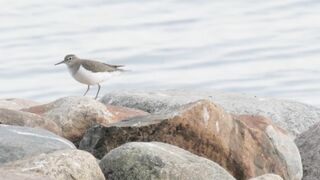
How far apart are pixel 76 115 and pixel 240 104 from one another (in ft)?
10.4

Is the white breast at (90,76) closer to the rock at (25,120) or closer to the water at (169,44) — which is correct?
the water at (169,44)

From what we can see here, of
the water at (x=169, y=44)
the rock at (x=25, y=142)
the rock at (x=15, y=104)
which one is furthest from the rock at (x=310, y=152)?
the water at (x=169, y=44)

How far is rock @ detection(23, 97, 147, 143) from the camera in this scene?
33.6 feet

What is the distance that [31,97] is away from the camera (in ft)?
58.8

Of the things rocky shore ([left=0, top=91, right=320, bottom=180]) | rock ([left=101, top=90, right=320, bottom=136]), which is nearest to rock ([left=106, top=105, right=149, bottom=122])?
rocky shore ([left=0, top=91, right=320, bottom=180])

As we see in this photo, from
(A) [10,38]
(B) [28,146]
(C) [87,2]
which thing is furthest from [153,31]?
(B) [28,146]

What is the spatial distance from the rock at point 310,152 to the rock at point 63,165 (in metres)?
2.92

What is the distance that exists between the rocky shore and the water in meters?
6.39

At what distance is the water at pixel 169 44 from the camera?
60.7 feet

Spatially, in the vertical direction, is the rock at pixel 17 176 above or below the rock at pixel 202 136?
above

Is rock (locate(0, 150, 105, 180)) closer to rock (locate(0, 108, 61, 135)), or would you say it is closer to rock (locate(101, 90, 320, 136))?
rock (locate(0, 108, 61, 135))

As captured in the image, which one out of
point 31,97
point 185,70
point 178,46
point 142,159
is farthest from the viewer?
point 178,46

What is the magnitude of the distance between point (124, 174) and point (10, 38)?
45.6 ft

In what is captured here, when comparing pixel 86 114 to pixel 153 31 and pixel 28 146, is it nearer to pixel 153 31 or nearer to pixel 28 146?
pixel 28 146
